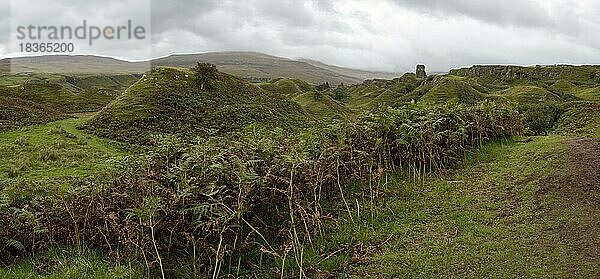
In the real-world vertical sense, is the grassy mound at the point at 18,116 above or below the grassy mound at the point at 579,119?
below

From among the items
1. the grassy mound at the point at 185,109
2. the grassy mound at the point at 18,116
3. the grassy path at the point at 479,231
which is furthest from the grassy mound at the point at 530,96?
the grassy path at the point at 479,231

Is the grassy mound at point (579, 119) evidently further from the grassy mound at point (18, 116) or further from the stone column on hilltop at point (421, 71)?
the stone column on hilltop at point (421, 71)

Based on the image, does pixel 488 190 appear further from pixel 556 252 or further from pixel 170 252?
pixel 170 252

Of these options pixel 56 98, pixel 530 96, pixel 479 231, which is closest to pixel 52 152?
pixel 479 231

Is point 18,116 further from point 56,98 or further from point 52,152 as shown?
point 56,98

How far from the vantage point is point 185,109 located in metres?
34.3

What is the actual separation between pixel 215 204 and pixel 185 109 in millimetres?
29844

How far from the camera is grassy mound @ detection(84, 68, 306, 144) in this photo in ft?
98.6

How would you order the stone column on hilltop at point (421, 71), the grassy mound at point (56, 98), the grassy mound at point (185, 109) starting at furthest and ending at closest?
the stone column on hilltop at point (421, 71) < the grassy mound at point (56, 98) < the grassy mound at point (185, 109)

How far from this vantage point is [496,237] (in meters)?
6.78

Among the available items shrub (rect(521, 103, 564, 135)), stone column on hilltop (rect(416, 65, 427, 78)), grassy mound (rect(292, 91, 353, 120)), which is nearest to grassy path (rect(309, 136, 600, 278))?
shrub (rect(521, 103, 564, 135))

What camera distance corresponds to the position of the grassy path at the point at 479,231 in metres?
5.90

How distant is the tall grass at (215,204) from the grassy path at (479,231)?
1.91 feet

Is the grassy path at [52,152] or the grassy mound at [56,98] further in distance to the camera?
the grassy mound at [56,98]
